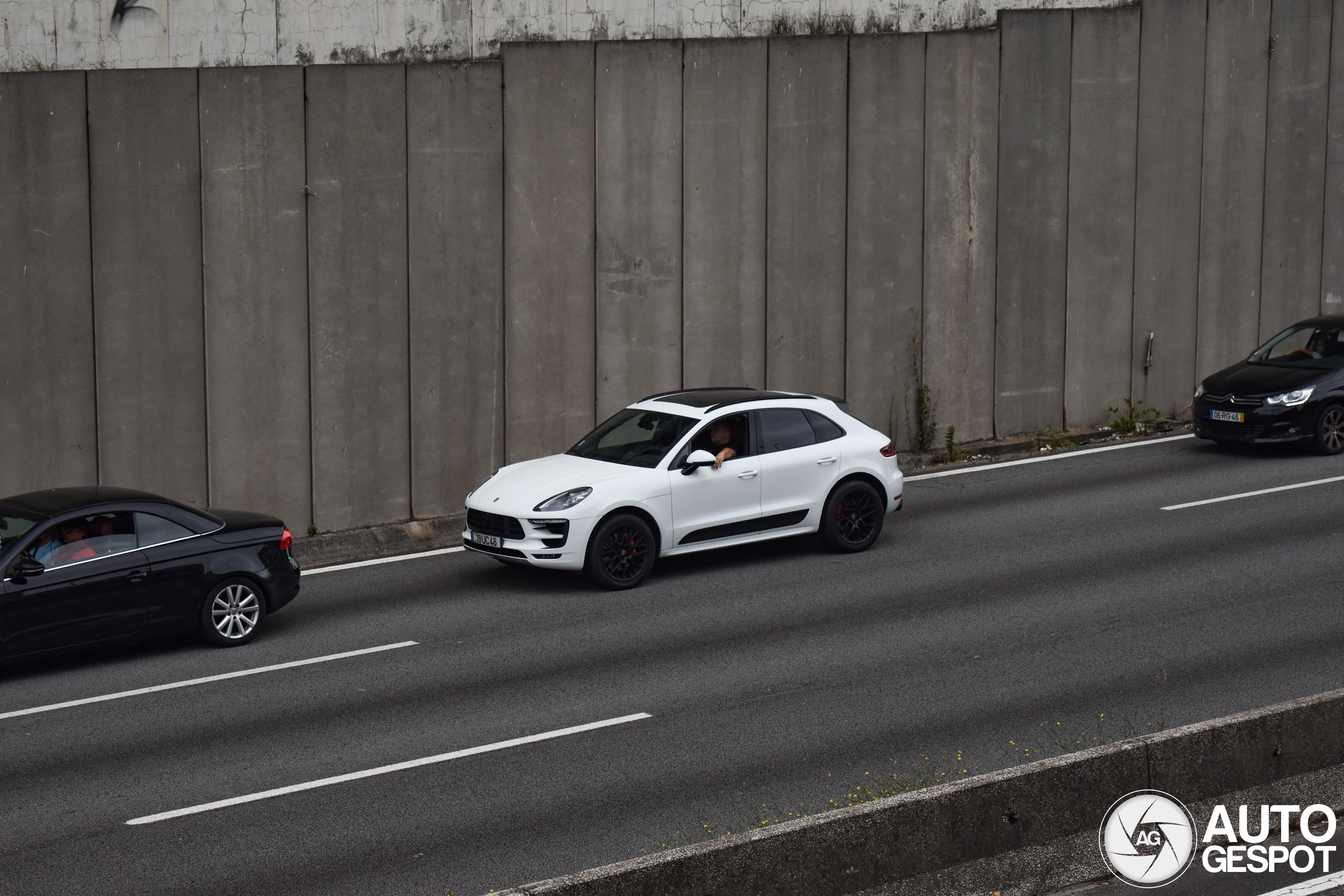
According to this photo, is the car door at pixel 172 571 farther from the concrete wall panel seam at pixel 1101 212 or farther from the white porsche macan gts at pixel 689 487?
the concrete wall panel seam at pixel 1101 212

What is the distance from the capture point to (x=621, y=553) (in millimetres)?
13203

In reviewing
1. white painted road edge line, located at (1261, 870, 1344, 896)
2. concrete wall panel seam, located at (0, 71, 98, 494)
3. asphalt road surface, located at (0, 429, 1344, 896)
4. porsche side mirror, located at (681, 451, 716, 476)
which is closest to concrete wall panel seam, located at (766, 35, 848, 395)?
asphalt road surface, located at (0, 429, 1344, 896)

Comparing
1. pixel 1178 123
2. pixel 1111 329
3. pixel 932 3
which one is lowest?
pixel 1111 329

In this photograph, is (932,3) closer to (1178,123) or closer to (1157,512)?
(1178,123)

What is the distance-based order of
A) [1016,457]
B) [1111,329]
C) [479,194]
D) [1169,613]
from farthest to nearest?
1. [1111,329]
2. [1016,457]
3. [479,194]
4. [1169,613]

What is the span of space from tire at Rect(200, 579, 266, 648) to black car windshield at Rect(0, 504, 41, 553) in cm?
144

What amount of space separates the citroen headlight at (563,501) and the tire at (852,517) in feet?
8.16

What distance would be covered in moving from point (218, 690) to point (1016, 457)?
11.9 metres

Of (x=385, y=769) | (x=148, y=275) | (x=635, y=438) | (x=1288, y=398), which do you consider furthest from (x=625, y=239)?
(x=385, y=769)

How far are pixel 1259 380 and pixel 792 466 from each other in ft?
24.0

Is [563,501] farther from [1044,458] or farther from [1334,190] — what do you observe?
[1334,190]

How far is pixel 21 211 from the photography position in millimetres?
14641

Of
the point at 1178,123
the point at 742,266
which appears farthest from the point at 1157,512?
the point at 1178,123

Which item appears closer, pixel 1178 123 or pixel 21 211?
pixel 21 211
